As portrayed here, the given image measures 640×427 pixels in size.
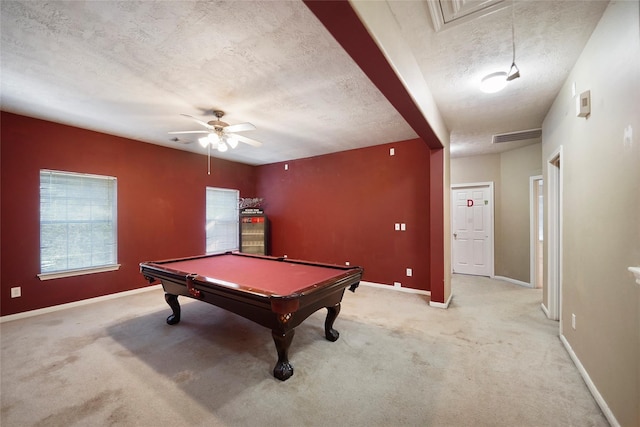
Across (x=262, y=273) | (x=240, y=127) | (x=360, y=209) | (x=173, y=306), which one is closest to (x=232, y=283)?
(x=262, y=273)

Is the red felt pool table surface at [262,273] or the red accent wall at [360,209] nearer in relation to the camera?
the red felt pool table surface at [262,273]

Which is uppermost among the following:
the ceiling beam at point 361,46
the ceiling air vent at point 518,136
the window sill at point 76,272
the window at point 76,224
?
the ceiling air vent at point 518,136

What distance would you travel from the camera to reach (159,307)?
141 inches

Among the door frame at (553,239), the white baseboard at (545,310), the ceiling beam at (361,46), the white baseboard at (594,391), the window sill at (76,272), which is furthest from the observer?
the window sill at (76,272)

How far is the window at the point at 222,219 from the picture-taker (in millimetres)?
5383

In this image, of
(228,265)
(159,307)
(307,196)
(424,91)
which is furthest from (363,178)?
(159,307)

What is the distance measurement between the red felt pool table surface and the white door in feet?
13.1

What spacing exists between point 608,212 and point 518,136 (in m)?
2.90

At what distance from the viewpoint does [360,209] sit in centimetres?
480

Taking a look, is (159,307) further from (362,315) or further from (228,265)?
(362,315)

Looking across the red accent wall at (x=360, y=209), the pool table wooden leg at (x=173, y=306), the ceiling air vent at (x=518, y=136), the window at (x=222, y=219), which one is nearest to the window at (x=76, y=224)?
the window at (x=222, y=219)

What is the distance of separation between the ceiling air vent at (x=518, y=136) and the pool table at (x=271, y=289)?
3.30 m

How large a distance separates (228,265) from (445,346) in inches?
96.7

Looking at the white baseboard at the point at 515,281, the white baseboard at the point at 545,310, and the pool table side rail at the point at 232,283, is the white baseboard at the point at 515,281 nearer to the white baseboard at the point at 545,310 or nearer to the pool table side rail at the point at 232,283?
the white baseboard at the point at 545,310
